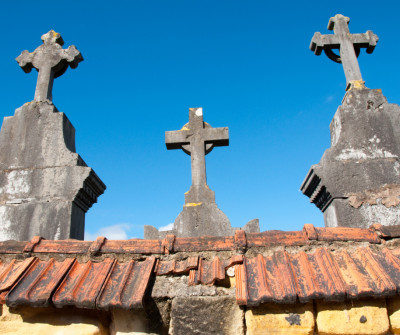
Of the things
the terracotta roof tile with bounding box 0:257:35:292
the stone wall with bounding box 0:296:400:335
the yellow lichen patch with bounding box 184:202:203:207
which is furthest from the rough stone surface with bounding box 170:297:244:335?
the yellow lichen patch with bounding box 184:202:203:207

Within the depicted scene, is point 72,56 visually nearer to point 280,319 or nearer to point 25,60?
point 25,60

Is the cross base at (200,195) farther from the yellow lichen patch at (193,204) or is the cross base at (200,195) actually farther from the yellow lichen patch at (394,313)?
the yellow lichen patch at (394,313)

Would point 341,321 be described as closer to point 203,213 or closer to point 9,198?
point 203,213

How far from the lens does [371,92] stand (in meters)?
4.02

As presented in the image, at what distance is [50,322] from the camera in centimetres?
212

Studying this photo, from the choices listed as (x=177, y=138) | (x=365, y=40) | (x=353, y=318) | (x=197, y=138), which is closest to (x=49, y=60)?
(x=177, y=138)

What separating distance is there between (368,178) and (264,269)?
6.00ft

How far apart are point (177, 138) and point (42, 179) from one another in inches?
62.0

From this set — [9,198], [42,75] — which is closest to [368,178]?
[9,198]

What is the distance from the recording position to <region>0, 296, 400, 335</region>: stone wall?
1.97 m

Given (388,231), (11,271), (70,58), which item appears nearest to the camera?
(11,271)

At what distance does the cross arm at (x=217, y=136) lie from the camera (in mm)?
4395

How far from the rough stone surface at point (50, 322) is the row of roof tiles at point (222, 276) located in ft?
0.42

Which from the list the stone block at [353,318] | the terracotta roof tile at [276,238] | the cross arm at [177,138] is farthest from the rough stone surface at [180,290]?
the cross arm at [177,138]
